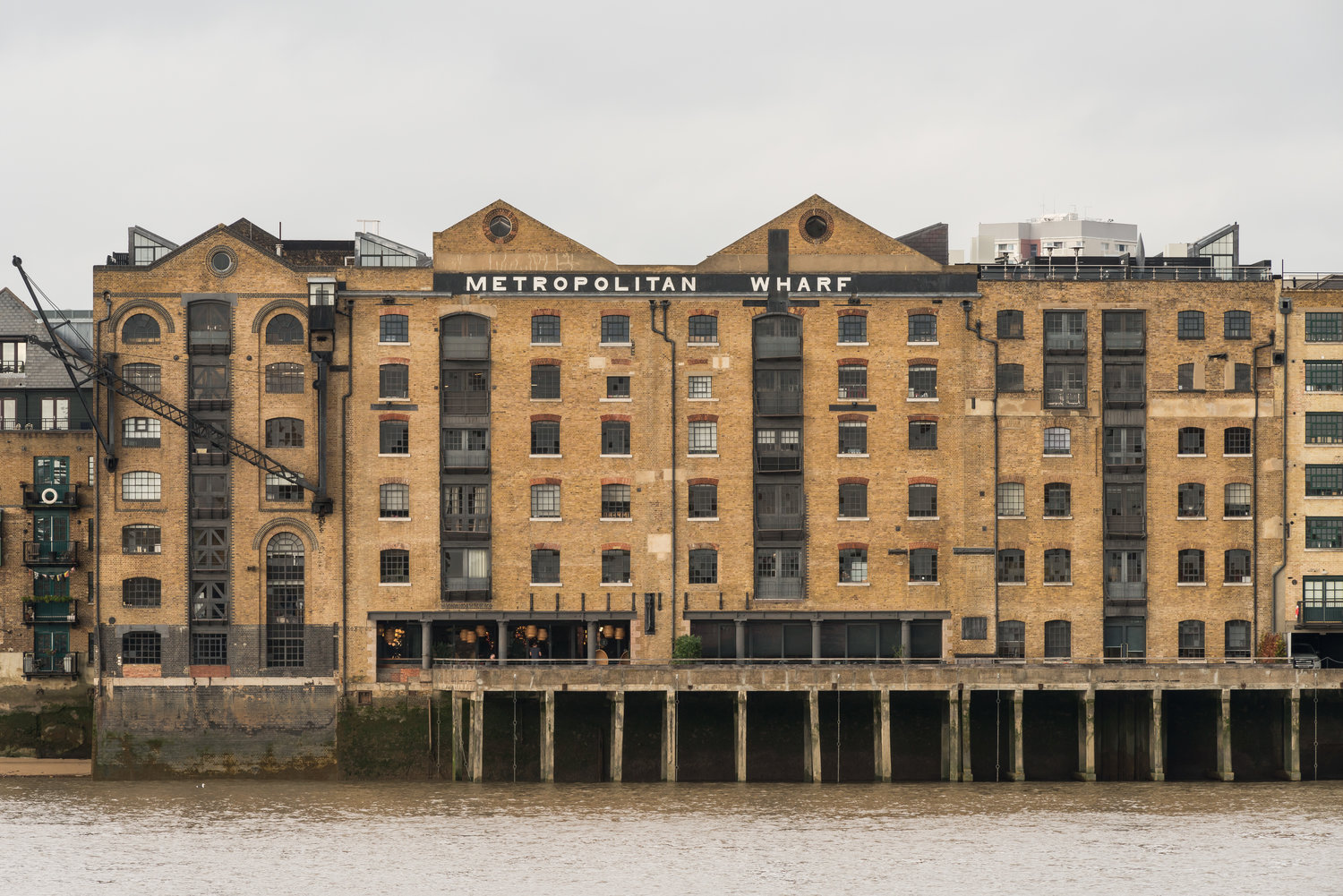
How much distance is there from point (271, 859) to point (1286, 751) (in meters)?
38.3

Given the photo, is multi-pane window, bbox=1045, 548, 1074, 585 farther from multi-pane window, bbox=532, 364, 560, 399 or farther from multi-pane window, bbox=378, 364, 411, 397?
multi-pane window, bbox=378, 364, 411, 397

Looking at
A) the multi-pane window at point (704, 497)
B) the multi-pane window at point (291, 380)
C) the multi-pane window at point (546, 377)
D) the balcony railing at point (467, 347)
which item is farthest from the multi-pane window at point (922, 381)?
the multi-pane window at point (291, 380)

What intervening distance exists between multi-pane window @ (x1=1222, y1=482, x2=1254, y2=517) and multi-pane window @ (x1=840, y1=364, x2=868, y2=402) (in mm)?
15168

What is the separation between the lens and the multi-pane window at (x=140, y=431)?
7869 centimetres

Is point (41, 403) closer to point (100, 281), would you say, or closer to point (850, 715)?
point (100, 281)

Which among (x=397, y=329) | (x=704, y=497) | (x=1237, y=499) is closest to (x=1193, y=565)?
(x=1237, y=499)

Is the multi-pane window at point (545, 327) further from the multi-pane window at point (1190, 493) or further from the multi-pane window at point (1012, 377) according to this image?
the multi-pane window at point (1190, 493)

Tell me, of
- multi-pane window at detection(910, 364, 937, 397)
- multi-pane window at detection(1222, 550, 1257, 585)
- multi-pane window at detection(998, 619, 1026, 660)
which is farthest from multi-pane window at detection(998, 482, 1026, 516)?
multi-pane window at detection(1222, 550, 1257, 585)

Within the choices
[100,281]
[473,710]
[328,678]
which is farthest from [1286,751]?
[100,281]

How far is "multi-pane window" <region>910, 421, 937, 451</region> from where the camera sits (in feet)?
261

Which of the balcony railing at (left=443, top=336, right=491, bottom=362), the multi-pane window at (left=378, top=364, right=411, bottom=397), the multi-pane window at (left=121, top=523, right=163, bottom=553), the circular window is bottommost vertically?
the multi-pane window at (left=121, top=523, right=163, bottom=553)

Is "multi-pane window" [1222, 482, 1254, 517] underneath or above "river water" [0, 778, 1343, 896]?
above

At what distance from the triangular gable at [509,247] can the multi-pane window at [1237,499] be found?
86.6ft

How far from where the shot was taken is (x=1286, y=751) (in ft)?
246
